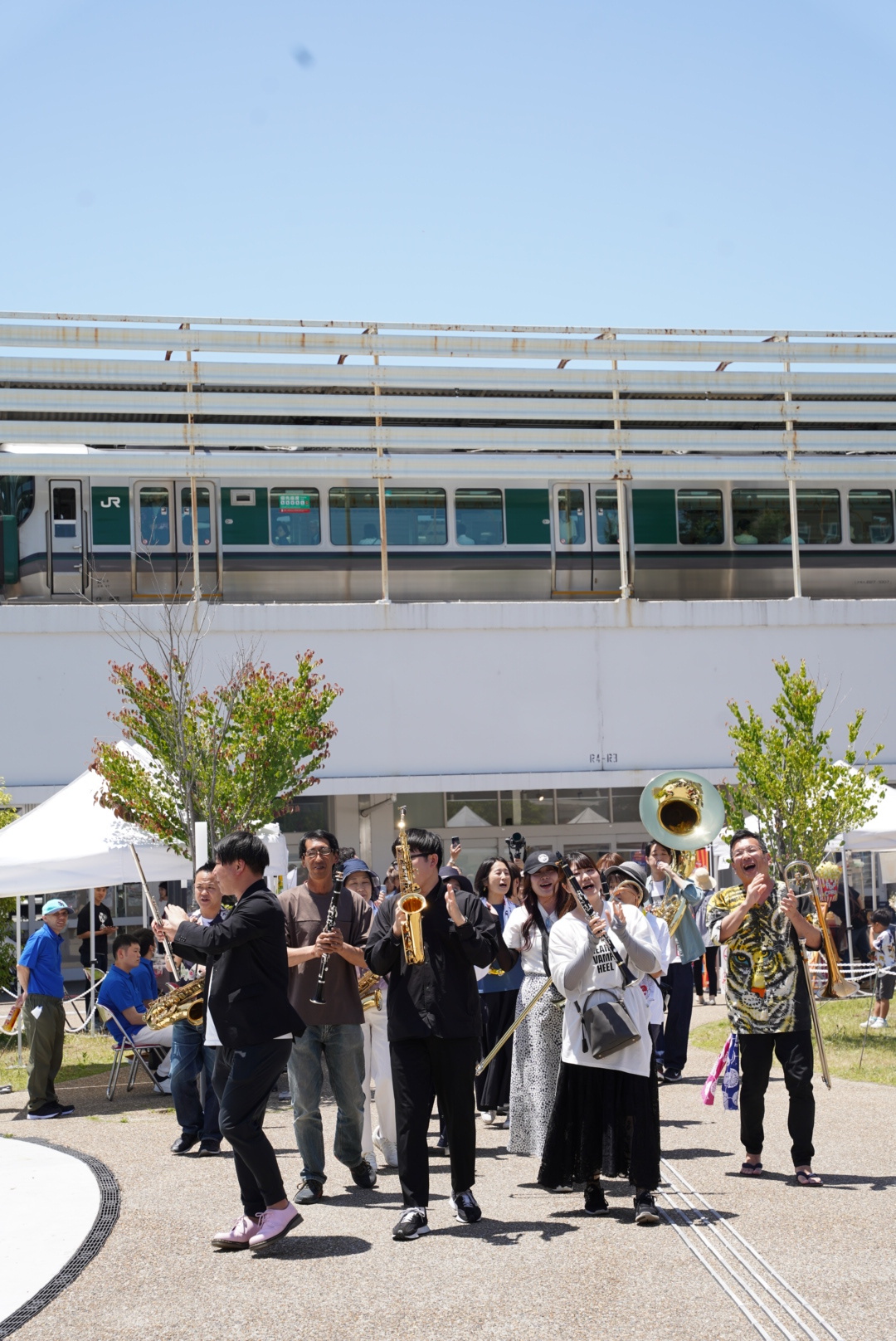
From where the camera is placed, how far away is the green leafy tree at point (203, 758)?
14258mm

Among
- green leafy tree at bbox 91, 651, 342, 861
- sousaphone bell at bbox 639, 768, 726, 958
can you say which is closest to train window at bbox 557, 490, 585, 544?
green leafy tree at bbox 91, 651, 342, 861

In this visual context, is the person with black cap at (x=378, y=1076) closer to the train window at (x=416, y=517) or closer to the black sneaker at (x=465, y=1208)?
the black sneaker at (x=465, y=1208)

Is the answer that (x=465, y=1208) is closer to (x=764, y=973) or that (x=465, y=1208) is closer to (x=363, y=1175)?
(x=363, y=1175)

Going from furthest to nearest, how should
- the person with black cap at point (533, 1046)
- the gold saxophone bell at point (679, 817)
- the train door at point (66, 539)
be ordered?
the train door at point (66, 539)
the gold saxophone bell at point (679, 817)
the person with black cap at point (533, 1046)

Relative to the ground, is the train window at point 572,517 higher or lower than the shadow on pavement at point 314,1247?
higher

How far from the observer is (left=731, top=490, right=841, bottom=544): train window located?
2597cm

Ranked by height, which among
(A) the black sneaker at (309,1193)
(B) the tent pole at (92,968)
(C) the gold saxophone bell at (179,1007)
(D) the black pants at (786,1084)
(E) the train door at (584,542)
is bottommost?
(B) the tent pole at (92,968)

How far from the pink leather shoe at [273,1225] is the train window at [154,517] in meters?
18.5

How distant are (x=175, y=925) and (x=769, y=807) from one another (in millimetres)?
10322

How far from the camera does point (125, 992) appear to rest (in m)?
11.9

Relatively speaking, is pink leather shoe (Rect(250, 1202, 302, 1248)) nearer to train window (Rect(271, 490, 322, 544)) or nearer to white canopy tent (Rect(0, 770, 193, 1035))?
white canopy tent (Rect(0, 770, 193, 1035))

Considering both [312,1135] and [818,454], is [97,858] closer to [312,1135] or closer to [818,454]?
[312,1135]

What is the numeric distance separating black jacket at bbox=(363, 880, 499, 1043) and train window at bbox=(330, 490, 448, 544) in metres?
17.8

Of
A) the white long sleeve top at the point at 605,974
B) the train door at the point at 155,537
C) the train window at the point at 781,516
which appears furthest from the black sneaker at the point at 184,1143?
the train window at the point at 781,516
